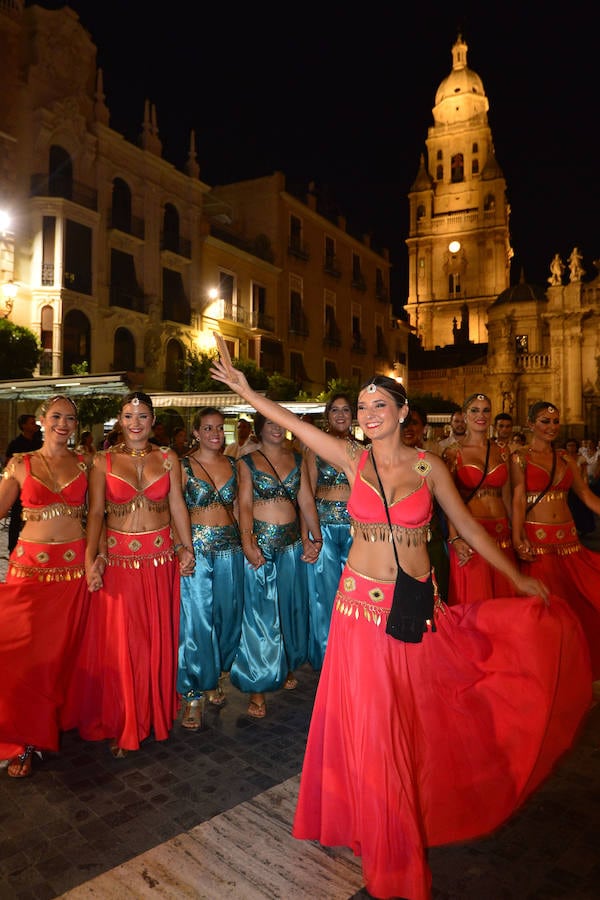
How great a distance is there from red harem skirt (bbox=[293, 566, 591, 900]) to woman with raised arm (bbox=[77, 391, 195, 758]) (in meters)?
1.60

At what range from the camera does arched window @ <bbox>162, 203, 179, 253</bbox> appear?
1072 inches

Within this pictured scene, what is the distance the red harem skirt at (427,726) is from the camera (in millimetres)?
2600

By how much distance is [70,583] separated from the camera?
4.19 meters

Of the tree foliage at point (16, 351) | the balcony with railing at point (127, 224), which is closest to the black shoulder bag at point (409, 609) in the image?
the tree foliage at point (16, 351)

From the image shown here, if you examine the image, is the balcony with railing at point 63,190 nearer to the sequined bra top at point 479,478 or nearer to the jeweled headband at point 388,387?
the sequined bra top at point 479,478

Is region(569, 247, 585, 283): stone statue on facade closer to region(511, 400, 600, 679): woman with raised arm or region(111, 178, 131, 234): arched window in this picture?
region(111, 178, 131, 234): arched window

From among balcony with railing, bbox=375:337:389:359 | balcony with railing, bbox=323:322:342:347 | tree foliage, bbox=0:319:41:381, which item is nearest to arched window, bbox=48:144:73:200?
tree foliage, bbox=0:319:41:381

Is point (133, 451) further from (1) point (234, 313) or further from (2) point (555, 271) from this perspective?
(2) point (555, 271)

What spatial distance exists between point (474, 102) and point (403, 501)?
3043 inches

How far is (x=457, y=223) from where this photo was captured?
2554 inches

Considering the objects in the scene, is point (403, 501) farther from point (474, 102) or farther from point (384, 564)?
point (474, 102)

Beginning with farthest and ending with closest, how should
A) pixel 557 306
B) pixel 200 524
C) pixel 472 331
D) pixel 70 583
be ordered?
1. pixel 472 331
2. pixel 557 306
3. pixel 200 524
4. pixel 70 583

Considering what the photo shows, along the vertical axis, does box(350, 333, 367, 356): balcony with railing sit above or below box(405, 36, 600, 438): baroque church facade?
below

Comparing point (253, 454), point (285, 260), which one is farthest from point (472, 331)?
point (253, 454)
